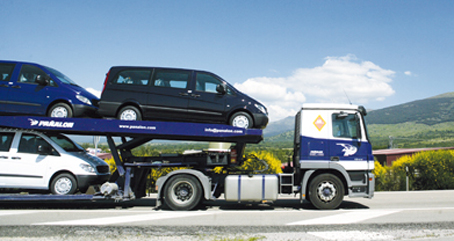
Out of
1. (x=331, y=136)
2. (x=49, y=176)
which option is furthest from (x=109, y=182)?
(x=331, y=136)

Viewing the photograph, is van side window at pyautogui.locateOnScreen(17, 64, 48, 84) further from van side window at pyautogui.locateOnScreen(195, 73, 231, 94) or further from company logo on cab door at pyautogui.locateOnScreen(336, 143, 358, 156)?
company logo on cab door at pyautogui.locateOnScreen(336, 143, 358, 156)

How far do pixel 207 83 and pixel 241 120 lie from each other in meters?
1.32

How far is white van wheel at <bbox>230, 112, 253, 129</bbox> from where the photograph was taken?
863cm

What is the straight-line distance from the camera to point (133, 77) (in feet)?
29.0

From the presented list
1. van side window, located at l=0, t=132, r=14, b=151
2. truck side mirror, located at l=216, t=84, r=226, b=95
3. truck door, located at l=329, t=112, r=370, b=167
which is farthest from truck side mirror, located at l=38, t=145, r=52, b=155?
truck door, located at l=329, t=112, r=370, b=167

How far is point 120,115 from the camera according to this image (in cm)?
859

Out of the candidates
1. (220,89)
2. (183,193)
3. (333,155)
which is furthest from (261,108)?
(183,193)

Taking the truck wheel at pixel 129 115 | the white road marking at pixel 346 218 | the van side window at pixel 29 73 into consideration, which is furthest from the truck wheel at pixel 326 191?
the van side window at pixel 29 73

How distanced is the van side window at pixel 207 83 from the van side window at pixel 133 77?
4.22 ft

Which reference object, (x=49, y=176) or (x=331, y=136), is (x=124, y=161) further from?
(x=331, y=136)

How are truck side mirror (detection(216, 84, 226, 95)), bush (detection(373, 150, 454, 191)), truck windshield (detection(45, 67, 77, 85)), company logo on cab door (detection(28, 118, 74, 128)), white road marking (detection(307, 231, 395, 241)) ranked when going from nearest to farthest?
white road marking (detection(307, 231, 395, 241))
company logo on cab door (detection(28, 118, 74, 128))
truck side mirror (detection(216, 84, 226, 95))
truck windshield (detection(45, 67, 77, 85))
bush (detection(373, 150, 454, 191))

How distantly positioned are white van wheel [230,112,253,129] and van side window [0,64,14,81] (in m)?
5.65

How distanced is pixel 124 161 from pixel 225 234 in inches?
156

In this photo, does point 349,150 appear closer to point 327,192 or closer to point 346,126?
point 346,126
